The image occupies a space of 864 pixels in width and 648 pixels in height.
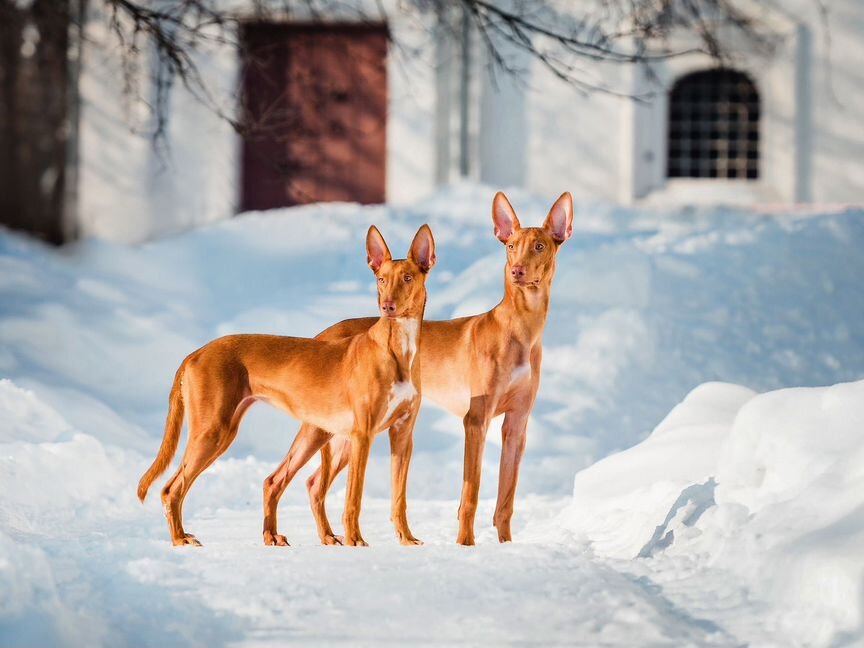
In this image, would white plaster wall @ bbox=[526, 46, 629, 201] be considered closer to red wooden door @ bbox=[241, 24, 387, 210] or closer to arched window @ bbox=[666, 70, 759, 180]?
arched window @ bbox=[666, 70, 759, 180]

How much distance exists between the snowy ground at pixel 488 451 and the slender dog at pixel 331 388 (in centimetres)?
31

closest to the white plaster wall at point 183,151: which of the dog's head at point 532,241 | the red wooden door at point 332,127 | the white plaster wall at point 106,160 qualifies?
the white plaster wall at point 106,160

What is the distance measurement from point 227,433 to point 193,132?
1165 cm

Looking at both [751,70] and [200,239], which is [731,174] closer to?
[751,70]

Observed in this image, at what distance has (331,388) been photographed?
4984mm

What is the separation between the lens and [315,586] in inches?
176

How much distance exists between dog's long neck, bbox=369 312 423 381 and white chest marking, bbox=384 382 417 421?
1.1 inches

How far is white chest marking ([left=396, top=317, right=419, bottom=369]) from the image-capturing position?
4.86m

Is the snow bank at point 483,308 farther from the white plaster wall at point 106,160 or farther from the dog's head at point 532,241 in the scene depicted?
the dog's head at point 532,241

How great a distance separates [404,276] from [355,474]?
31.5 inches

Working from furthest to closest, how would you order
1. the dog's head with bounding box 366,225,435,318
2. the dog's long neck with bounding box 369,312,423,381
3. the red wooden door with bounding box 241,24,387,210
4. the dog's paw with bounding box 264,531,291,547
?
the red wooden door with bounding box 241,24,387,210
the dog's paw with bounding box 264,531,291,547
the dog's long neck with bounding box 369,312,423,381
the dog's head with bounding box 366,225,435,318

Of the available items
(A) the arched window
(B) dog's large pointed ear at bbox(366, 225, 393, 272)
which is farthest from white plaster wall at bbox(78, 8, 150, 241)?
(B) dog's large pointed ear at bbox(366, 225, 393, 272)

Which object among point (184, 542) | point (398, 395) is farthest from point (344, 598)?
point (184, 542)

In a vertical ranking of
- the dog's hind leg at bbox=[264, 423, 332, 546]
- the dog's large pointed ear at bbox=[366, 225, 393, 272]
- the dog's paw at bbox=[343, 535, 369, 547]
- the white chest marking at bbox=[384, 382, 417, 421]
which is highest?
the dog's large pointed ear at bbox=[366, 225, 393, 272]
